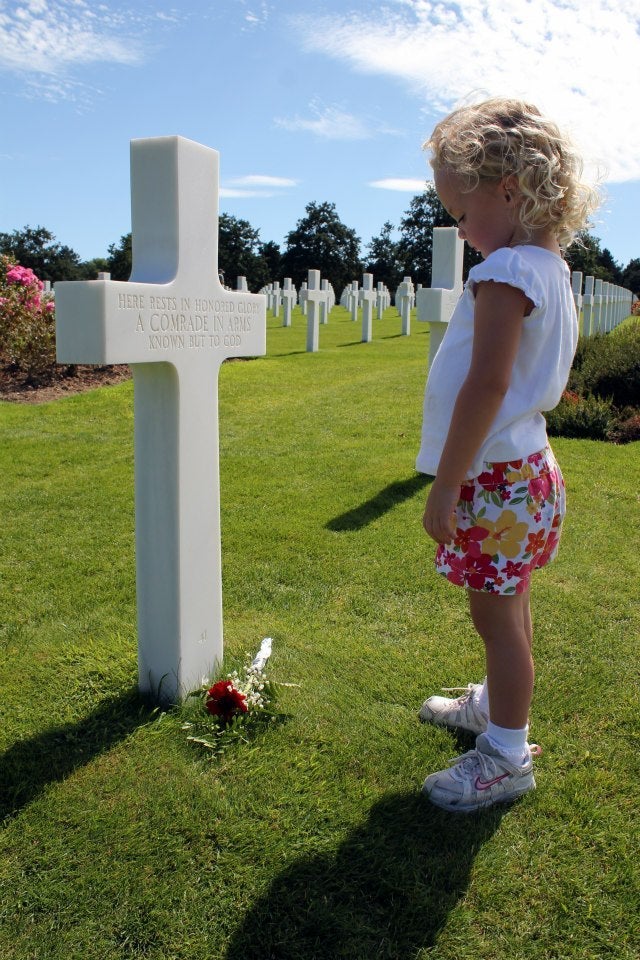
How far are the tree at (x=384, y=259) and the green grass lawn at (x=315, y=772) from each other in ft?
210

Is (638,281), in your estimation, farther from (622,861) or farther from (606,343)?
(622,861)

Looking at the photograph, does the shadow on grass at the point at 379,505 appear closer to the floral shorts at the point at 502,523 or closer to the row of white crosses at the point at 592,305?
the floral shorts at the point at 502,523

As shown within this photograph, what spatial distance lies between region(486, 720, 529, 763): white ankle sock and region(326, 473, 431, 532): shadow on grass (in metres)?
2.43

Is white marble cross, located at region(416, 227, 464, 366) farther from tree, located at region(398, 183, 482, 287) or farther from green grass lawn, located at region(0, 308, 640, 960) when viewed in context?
tree, located at region(398, 183, 482, 287)

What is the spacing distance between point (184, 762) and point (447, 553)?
992mm

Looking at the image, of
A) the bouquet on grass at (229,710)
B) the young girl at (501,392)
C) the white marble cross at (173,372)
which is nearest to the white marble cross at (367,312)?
the white marble cross at (173,372)

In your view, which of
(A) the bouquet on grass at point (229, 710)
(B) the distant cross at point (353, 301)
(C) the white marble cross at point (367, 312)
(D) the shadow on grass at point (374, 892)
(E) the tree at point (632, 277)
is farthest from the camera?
(E) the tree at point (632, 277)

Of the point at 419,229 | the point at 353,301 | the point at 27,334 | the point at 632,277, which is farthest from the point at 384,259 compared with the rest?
the point at 27,334

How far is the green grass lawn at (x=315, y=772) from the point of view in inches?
69.5

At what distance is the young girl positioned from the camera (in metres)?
1.83

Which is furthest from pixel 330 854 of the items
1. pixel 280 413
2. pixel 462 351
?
pixel 280 413

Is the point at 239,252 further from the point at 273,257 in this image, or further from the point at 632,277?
the point at 632,277

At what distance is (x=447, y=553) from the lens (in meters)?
2.10

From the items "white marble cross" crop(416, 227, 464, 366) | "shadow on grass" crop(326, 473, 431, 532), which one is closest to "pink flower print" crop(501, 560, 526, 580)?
"shadow on grass" crop(326, 473, 431, 532)
